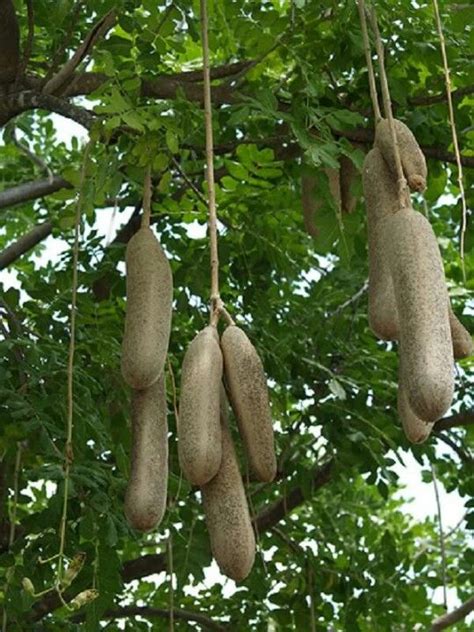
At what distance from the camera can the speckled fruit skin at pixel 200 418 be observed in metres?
1.47

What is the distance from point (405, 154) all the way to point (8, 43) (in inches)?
A: 56.7

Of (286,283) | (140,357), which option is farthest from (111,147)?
(286,283)

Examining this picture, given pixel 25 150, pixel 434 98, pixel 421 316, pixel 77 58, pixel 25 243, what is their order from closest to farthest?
1. pixel 421 316
2. pixel 77 58
3. pixel 434 98
4. pixel 25 243
5. pixel 25 150

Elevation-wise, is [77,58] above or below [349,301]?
below

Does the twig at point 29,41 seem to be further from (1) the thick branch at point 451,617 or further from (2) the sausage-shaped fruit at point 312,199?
(1) the thick branch at point 451,617

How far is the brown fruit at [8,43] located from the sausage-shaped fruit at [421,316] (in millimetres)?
1577

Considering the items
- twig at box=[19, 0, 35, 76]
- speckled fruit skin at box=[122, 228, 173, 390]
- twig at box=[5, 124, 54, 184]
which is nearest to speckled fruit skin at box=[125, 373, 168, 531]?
speckled fruit skin at box=[122, 228, 173, 390]

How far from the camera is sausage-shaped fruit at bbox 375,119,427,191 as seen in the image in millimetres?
1624

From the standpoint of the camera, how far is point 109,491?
9.43 feet

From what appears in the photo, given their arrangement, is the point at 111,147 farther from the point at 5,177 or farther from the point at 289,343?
the point at 5,177

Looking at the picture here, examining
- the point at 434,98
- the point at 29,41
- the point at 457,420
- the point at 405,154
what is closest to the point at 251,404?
the point at 405,154

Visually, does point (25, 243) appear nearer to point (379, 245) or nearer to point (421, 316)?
point (379, 245)

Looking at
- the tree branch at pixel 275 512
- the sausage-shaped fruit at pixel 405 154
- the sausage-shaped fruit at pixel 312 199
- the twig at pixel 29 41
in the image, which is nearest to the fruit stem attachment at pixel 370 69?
the sausage-shaped fruit at pixel 405 154

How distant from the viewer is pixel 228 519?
150 cm
